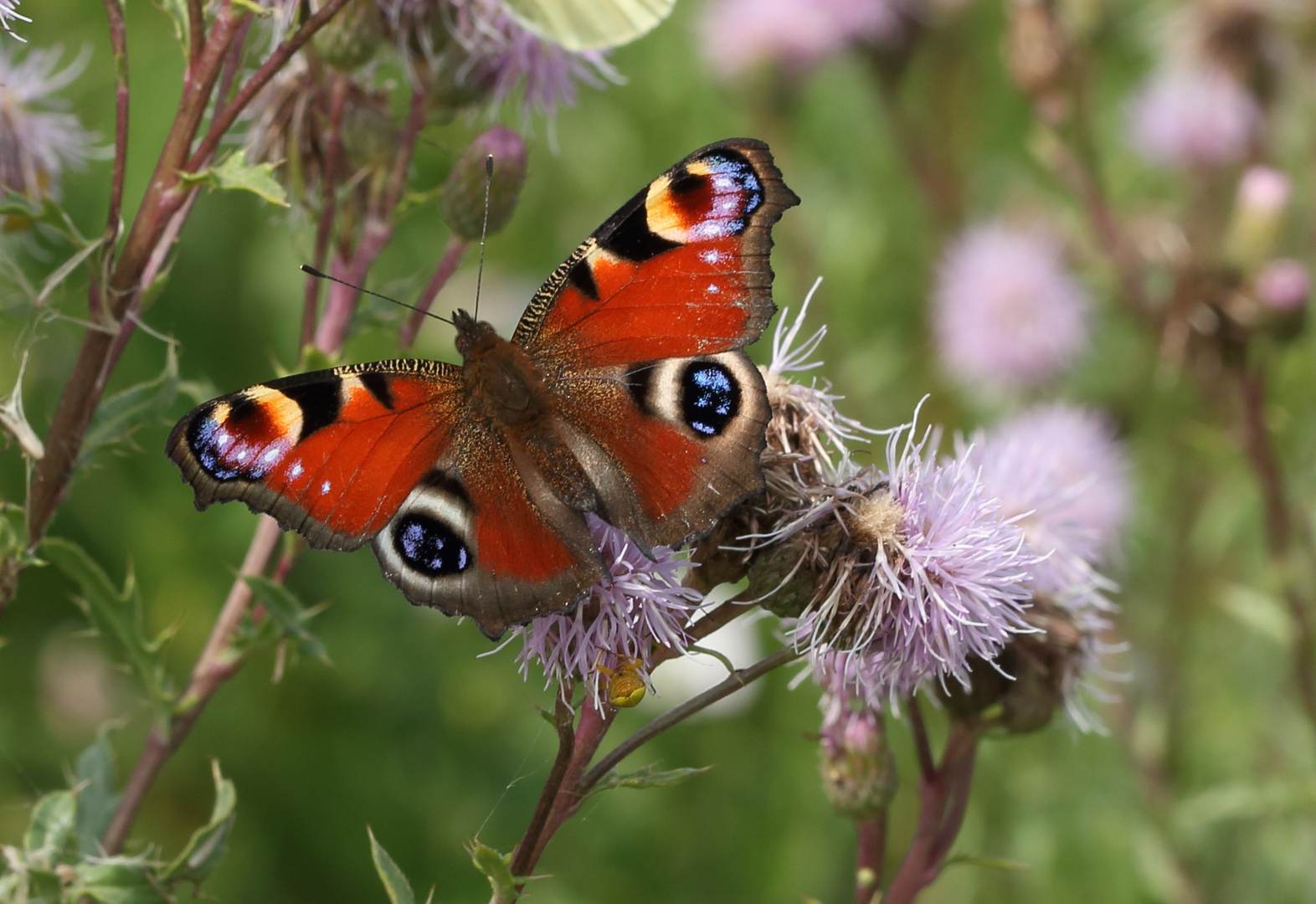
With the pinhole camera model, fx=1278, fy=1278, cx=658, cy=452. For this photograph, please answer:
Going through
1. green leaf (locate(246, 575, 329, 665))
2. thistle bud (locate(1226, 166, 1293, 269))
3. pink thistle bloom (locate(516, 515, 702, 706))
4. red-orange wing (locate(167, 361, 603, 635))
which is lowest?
green leaf (locate(246, 575, 329, 665))

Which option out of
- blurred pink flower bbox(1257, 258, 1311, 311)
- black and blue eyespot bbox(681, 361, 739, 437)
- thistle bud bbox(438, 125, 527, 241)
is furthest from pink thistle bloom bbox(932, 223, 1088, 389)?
black and blue eyespot bbox(681, 361, 739, 437)

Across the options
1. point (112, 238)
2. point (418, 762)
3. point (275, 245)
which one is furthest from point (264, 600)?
point (275, 245)

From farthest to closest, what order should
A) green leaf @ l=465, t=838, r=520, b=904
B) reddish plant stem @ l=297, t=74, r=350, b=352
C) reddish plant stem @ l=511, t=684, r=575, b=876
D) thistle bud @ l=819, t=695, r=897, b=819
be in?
reddish plant stem @ l=297, t=74, r=350, b=352 < thistle bud @ l=819, t=695, r=897, b=819 < reddish plant stem @ l=511, t=684, r=575, b=876 < green leaf @ l=465, t=838, r=520, b=904

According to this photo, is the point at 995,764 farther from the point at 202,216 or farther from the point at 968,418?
the point at 202,216

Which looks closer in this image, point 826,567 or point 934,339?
point 826,567

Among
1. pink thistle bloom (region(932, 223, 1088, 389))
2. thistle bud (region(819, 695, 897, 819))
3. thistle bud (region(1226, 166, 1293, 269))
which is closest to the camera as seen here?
thistle bud (region(819, 695, 897, 819))

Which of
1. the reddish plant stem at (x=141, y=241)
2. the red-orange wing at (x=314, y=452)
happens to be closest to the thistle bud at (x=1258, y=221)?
the red-orange wing at (x=314, y=452)

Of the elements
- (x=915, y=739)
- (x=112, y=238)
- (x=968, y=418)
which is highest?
(x=968, y=418)

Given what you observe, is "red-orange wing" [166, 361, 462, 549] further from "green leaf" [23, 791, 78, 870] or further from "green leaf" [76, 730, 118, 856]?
"green leaf" [76, 730, 118, 856]
